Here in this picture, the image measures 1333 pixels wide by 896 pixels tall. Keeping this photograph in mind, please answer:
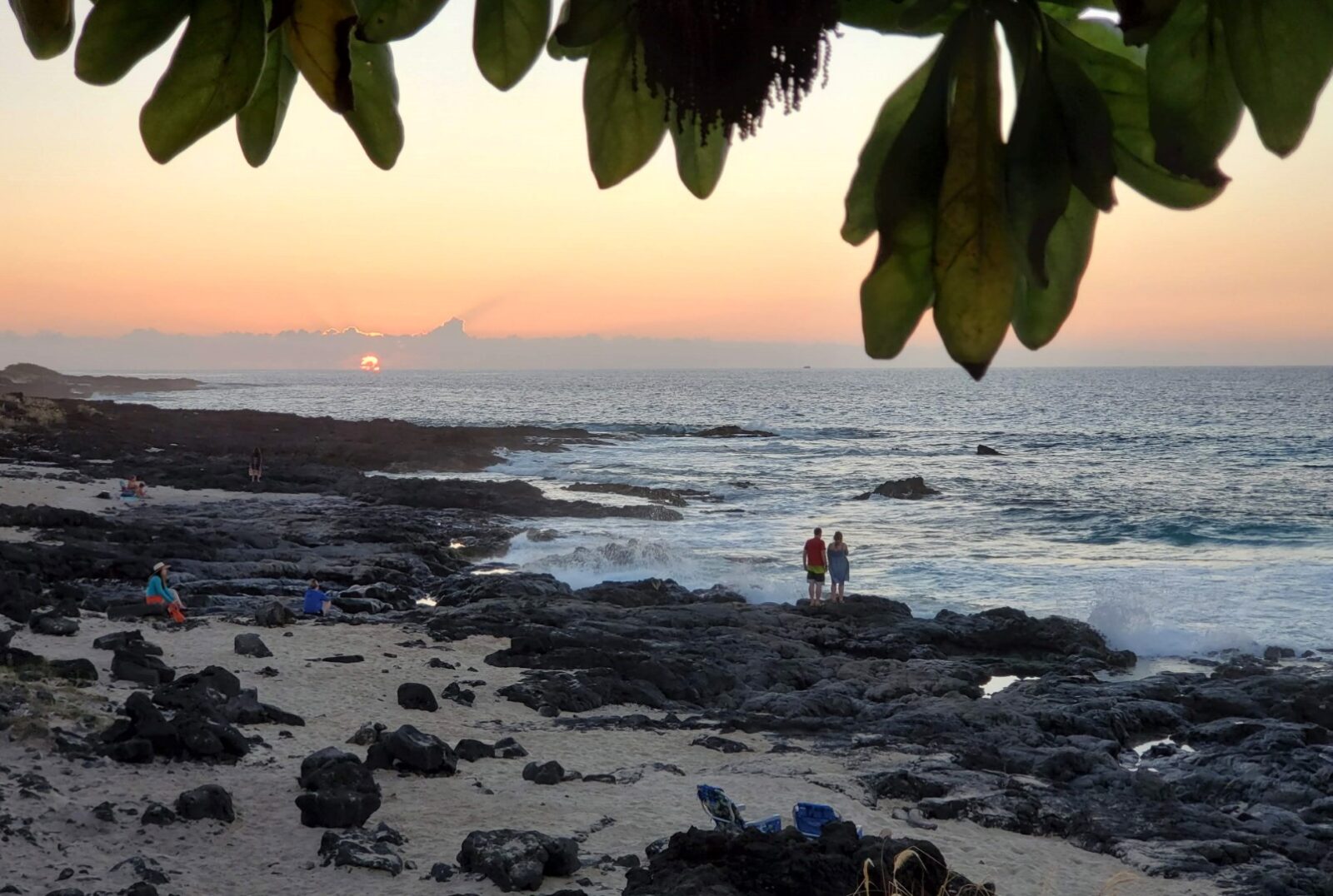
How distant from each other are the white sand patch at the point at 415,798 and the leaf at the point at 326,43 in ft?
21.4

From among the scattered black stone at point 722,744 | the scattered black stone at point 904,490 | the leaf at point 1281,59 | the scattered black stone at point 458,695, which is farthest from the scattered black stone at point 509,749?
the scattered black stone at point 904,490

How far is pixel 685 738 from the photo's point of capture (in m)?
10.2

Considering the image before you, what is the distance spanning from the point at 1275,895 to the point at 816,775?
345cm

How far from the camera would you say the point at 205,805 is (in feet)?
22.6

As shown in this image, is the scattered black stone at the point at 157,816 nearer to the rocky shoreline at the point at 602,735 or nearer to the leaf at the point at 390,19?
the rocky shoreline at the point at 602,735

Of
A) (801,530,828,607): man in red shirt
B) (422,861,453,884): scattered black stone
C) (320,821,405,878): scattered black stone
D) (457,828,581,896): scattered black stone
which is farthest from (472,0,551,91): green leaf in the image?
(801,530,828,607): man in red shirt

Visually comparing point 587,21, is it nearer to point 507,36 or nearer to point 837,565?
point 507,36

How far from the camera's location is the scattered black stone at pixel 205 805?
684 cm

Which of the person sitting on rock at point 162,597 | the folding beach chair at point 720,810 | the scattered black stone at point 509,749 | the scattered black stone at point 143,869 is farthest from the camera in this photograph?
the person sitting on rock at point 162,597

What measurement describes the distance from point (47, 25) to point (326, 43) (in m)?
0.15

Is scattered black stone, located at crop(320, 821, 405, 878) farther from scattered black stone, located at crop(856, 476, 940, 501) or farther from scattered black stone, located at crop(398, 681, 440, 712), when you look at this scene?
scattered black stone, located at crop(856, 476, 940, 501)

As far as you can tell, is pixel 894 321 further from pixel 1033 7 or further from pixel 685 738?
pixel 685 738

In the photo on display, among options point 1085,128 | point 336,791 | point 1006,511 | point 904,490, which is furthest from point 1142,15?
point 904,490

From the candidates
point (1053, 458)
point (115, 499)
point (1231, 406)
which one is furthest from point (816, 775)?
point (1231, 406)
